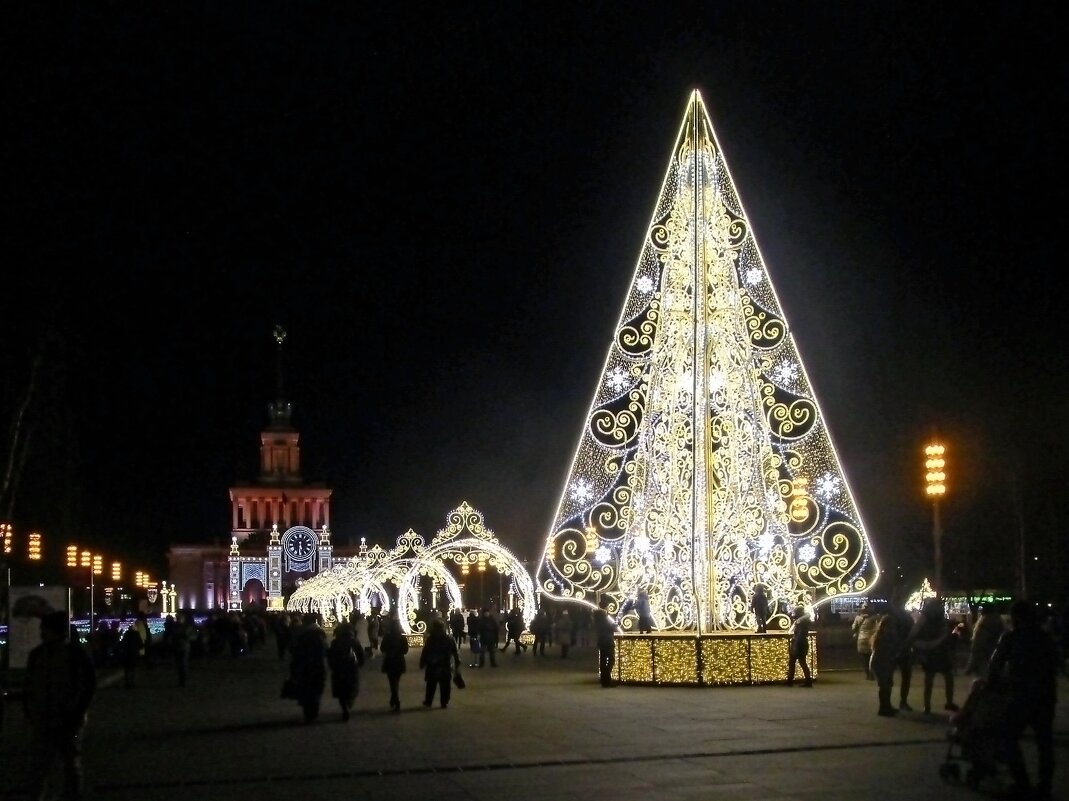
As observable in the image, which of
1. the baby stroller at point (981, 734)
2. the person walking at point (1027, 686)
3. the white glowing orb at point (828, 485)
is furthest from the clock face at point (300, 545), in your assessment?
the person walking at point (1027, 686)

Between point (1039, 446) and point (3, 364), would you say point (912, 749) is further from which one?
point (1039, 446)

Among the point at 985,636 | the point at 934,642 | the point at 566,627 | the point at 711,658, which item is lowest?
the point at 566,627

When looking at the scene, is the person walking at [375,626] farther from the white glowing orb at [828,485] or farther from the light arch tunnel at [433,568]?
the white glowing orb at [828,485]

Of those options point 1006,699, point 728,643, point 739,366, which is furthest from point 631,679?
point 1006,699

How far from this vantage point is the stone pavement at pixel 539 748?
1187 cm

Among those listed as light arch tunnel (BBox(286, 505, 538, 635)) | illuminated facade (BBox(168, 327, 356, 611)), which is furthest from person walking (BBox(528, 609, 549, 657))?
illuminated facade (BBox(168, 327, 356, 611))

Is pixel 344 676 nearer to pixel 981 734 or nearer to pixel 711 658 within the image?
pixel 711 658

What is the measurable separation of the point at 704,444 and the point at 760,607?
8.01ft

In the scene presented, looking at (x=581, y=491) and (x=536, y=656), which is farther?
(x=536, y=656)

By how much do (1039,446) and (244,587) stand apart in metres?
88.3

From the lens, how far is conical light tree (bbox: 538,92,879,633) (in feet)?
69.1

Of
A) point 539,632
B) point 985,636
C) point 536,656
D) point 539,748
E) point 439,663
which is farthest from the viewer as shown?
point 539,632

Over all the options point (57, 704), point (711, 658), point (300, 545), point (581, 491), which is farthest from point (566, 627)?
point (300, 545)

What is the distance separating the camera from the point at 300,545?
119562 mm
